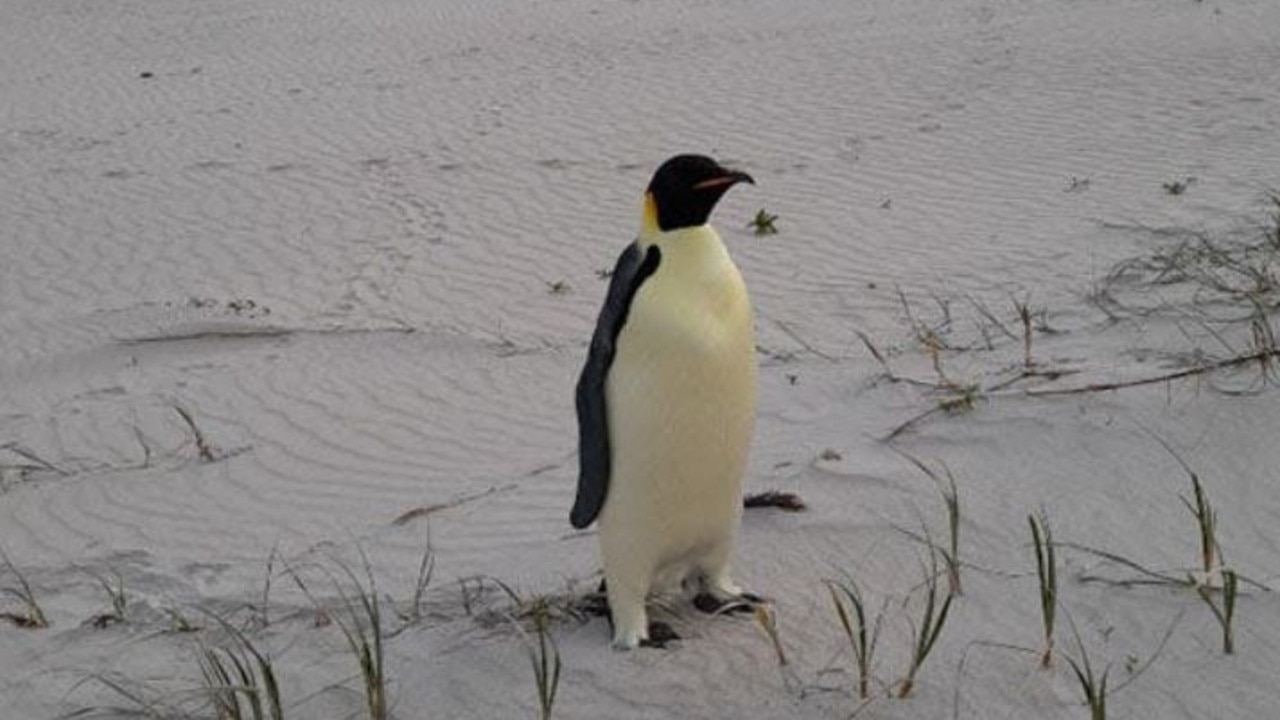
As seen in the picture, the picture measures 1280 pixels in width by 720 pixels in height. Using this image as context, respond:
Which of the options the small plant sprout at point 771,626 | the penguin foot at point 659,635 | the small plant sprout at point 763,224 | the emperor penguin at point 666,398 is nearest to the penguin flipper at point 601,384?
the emperor penguin at point 666,398

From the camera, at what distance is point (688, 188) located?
3.01 metres

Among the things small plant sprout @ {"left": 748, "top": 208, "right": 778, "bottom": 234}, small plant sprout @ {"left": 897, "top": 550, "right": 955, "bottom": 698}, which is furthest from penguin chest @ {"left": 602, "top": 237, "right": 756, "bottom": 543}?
small plant sprout @ {"left": 748, "top": 208, "right": 778, "bottom": 234}

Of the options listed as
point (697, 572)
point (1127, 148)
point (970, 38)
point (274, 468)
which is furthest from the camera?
point (970, 38)

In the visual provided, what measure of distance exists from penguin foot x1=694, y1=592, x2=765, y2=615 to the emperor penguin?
154 mm

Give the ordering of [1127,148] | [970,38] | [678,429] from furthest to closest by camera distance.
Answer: [970,38] < [1127,148] < [678,429]

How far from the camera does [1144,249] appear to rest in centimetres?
691

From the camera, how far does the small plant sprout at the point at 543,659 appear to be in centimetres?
287

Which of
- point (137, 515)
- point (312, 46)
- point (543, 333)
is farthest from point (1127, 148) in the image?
point (312, 46)

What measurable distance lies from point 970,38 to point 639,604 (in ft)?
34.5

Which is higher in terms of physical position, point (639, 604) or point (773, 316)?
point (639, 604)

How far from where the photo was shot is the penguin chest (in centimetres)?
304

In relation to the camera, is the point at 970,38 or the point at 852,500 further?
the point at 970,38

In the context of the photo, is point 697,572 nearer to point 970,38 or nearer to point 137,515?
point 137,515

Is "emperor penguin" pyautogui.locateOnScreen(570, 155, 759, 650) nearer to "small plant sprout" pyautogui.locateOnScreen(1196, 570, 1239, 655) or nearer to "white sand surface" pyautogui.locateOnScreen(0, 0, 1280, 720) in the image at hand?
"white sand surface" pyautogui.locateOnScreen(0, 0, 1280, 720)
